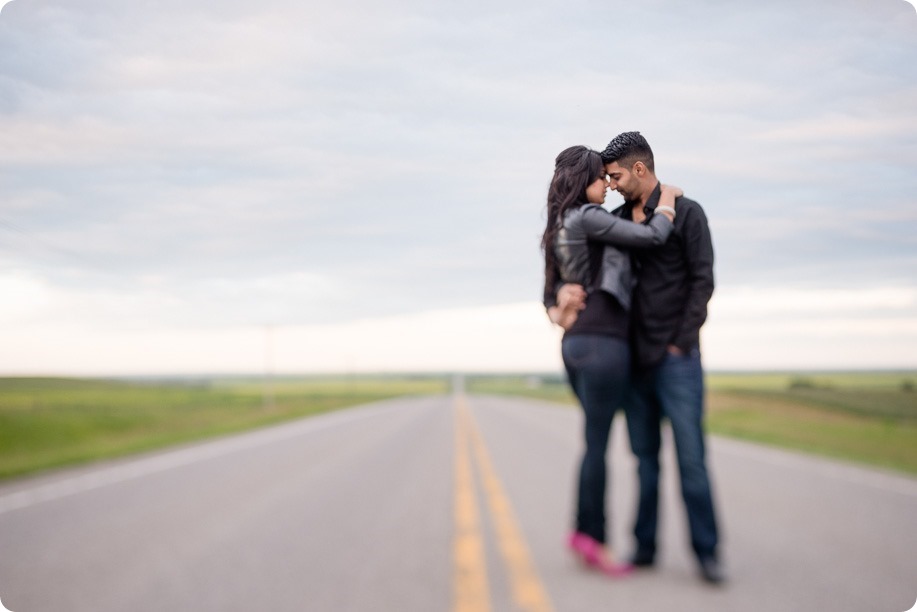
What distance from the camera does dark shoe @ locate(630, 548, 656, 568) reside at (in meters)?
3.20

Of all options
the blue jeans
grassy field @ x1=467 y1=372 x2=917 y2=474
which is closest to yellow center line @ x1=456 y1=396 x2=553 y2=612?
grassy field @ x1=467 y1=372 x2=917 y2=474

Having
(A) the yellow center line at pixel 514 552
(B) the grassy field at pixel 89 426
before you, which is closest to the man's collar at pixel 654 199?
(B) the grassy field at pixel 89 426

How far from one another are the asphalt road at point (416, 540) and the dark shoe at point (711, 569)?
36cm

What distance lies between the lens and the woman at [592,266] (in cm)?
151

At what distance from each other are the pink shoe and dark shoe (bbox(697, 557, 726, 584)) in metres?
0.34

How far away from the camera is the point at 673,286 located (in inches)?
69.0

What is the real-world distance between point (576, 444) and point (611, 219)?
16868 mm

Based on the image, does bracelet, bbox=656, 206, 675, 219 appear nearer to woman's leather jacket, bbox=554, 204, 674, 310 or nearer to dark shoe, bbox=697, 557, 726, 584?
woman's leather jacket, bbox=554, 204, 674, 310

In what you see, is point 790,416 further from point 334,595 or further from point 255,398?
point 255,398

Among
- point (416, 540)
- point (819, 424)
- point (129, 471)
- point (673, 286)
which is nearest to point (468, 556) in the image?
point (416, 540)

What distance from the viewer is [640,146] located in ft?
4.53

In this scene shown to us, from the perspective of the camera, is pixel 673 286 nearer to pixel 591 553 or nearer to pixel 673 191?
pixel 673 191

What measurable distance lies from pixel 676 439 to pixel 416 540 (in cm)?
458

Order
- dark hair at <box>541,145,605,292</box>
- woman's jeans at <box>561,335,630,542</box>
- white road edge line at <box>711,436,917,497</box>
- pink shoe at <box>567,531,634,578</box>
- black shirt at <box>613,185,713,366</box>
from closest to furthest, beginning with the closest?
dark hair at <box>541,145,605,292</box>
black shirt at <box>613,185,713,366</box>
woman's jeans at <box>561,335,630,542</box>
pink shoe at <box>567,531,634,578</box>
white road edge line at <box>711,436,917,497</box>
